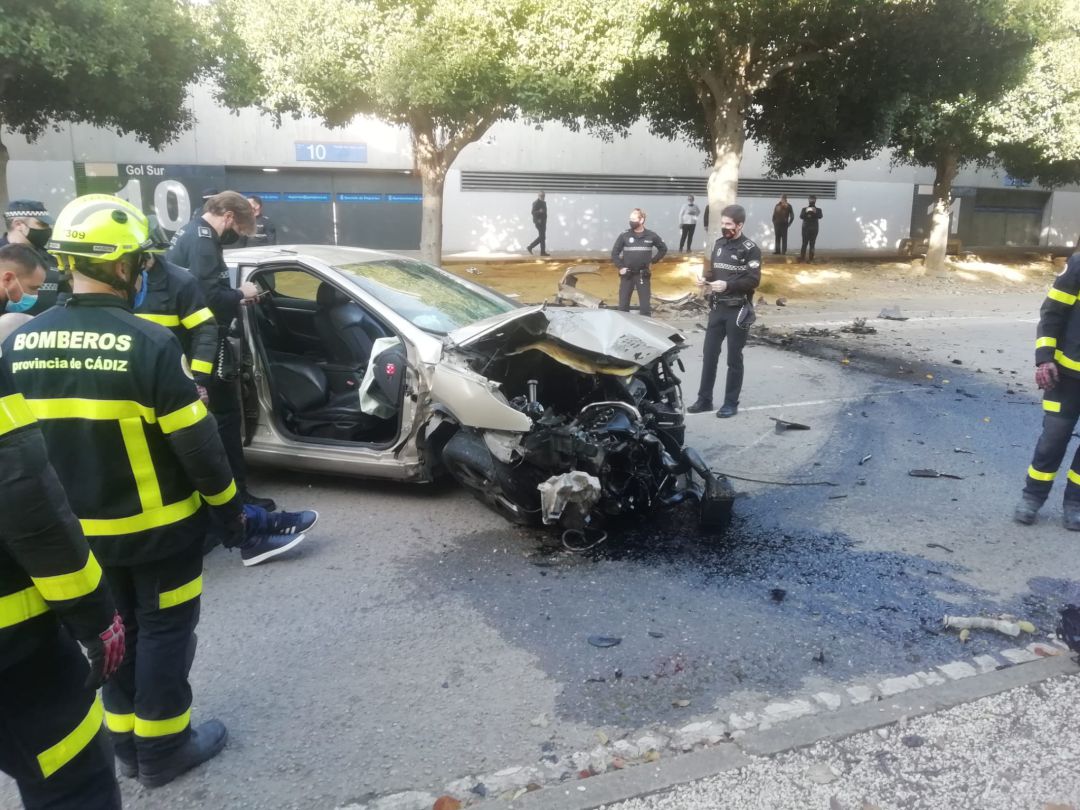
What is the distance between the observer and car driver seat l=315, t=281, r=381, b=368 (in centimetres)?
579

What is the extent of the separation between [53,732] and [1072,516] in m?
5.13

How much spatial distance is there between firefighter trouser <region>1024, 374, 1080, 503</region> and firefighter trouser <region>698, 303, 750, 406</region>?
2800mm

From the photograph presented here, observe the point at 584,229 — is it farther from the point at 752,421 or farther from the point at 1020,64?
the point at 752,421

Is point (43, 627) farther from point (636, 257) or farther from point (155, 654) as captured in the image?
point (636, 257)

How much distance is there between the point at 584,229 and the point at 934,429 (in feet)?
72.4

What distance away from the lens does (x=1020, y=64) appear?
15227 mm

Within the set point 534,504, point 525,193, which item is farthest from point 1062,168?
point 534,504

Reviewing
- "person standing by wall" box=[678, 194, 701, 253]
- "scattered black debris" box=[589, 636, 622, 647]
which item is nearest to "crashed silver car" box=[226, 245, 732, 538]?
"scattered black debris" box=[589, 636, 622, 647]

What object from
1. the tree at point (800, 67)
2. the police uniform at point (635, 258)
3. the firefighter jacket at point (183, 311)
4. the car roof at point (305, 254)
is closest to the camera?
the firefighter jacket at point (183, 311)

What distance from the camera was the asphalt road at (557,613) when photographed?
302cm

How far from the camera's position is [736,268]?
24.1 ft

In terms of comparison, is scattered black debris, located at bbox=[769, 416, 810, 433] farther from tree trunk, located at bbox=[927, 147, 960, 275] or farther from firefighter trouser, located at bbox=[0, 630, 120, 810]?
tree trunk, located at bbox=[927, 147, 960, 275]

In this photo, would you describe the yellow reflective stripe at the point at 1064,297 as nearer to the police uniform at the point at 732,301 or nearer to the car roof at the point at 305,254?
the police uniform at the point at 732,301

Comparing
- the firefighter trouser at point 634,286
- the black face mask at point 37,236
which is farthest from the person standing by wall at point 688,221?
the black face mask at point 37,236
